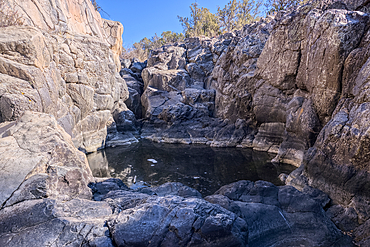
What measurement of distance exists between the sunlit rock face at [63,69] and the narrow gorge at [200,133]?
7 cm

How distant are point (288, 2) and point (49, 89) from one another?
2586cm

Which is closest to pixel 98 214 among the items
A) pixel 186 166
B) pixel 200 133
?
pixel 186 166

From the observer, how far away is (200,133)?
722 inches

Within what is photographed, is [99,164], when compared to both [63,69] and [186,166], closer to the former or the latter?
[186,166]

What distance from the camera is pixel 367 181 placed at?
17.6 ft

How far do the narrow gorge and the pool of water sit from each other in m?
1.47

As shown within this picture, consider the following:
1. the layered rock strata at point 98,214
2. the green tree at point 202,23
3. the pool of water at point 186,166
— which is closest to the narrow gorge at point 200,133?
the layered rock strata at point 98,214

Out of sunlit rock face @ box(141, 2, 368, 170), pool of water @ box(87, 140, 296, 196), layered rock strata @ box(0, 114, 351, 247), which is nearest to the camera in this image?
layered rock strata @ box(0, 114, 351, 247)

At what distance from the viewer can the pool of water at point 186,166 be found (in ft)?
31.4

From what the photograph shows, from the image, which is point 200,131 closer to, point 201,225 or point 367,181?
point 367,181

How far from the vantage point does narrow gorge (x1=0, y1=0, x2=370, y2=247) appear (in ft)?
11.3

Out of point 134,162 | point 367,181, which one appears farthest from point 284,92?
point 134,162

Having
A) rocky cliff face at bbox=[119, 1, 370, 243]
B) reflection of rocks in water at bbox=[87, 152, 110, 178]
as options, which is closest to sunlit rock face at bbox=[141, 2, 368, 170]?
rocky cliff face at bbox=[119, 1, 370, 243]

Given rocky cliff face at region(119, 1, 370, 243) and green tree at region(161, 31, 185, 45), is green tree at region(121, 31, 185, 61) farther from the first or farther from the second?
rocky cliff face at region(119, 1, 370, 243)
